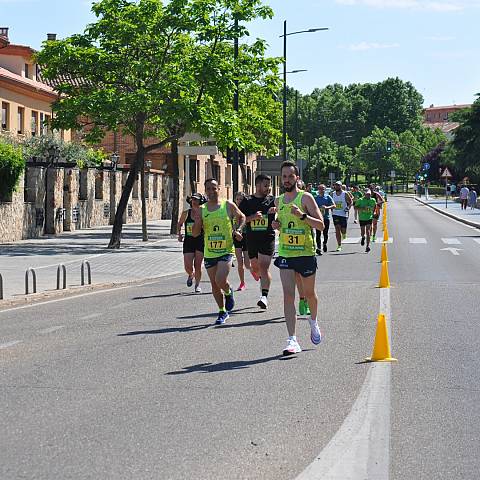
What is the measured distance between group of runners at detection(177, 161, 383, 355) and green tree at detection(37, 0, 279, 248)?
12850 millimetres

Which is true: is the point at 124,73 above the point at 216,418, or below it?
above

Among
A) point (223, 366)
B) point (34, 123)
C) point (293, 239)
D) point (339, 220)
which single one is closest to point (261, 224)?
point (293, 239)

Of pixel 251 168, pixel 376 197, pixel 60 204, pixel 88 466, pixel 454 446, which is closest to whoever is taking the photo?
pixel 88 466

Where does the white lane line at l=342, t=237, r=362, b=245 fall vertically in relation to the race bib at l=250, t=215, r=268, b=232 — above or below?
below

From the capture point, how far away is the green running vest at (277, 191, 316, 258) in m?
11.0

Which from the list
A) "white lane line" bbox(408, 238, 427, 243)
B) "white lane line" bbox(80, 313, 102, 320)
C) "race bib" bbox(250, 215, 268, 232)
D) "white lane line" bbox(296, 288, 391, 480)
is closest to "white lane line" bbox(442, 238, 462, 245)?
"white lane line" bbox(408, 238, 427, 243)

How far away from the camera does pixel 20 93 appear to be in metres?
51.9

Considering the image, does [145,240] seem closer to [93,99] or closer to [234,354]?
[93,99]

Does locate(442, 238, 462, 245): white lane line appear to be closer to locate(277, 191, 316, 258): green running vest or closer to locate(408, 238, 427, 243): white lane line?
locate(408, 238, 427, 243): white lane line

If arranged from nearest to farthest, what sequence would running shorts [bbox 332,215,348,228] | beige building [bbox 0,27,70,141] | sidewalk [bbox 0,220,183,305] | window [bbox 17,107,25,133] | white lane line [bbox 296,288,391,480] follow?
white lane line [bbox 296,288,391,480] < sidewalk [bbox 0,220,183,305] < running shorts [bbox 332,215,348,228] < beige building [bbox 0,27,70,141] < window [bbox 17,107,25,133]

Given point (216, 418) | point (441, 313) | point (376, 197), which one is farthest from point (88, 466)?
point (376, 197)

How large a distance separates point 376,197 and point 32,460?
2884cm

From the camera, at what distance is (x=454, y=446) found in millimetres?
6754

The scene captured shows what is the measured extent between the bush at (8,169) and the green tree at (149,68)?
155 cm
